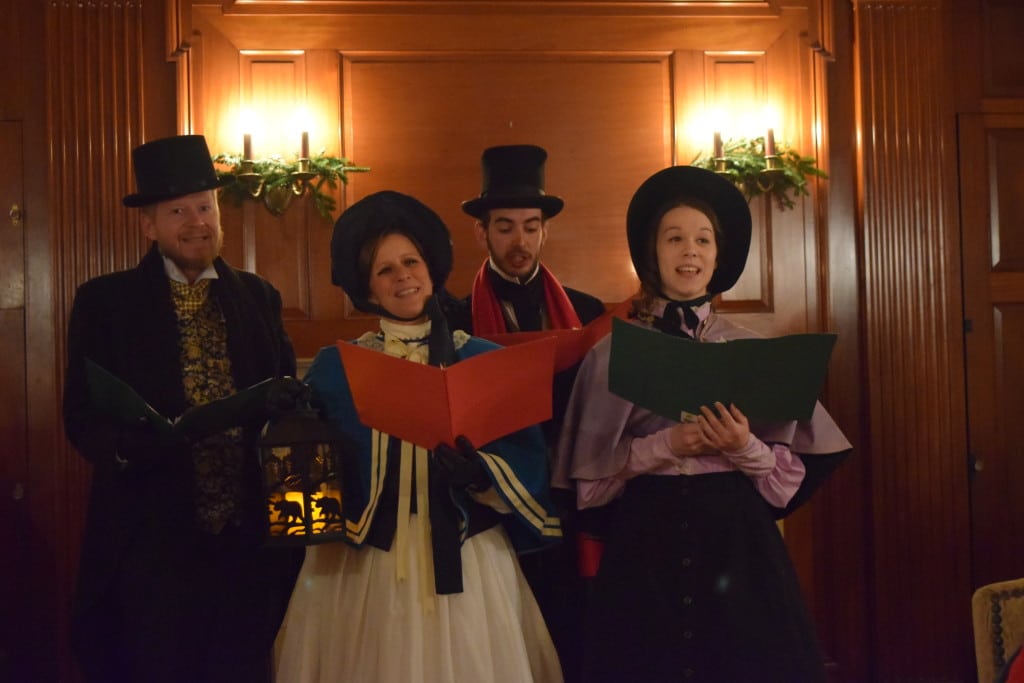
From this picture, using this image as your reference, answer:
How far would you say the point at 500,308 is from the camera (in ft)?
9.80

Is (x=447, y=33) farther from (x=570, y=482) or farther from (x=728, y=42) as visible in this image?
(x=570, y=482)

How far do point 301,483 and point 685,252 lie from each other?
3.05ft

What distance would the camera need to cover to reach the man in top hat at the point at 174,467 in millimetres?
2430

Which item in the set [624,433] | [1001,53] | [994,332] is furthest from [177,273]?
[1001,53]

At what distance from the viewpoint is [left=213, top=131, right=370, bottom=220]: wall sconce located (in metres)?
A: 3.70

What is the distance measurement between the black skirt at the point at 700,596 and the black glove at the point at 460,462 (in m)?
0.33

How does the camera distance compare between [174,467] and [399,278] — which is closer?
[399,278]

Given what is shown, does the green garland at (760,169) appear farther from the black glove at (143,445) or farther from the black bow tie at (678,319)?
the black glove at (143,445)

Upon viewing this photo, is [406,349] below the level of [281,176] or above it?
below

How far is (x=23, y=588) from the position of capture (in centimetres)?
371

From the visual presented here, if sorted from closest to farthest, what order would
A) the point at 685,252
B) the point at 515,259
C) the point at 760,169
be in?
the point at 685,252, the point at 515,259, the point at 760,169

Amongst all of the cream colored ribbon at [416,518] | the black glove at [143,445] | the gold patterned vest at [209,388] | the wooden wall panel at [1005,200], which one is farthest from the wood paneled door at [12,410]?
the wooden wall panel at [1005,200]

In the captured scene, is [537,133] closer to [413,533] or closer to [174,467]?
[174,467]

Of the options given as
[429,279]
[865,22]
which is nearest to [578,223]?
[865,22]
